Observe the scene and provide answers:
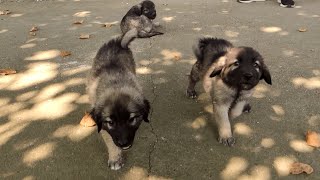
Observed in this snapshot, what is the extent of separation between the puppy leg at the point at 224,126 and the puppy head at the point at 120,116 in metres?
1.08

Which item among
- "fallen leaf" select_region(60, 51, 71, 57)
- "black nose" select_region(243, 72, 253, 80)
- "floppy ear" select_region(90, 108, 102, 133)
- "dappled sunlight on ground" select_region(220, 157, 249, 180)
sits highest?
"black nose" select_region(243, 72, 253, 80)

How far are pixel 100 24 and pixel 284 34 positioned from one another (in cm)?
384

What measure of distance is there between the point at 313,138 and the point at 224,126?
1030mm

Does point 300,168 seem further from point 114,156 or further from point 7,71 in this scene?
point 7,71

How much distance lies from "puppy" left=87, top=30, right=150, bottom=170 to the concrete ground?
1.69ft

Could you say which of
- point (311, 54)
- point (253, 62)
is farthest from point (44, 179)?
point (311, 54)

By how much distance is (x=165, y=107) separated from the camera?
490 cm

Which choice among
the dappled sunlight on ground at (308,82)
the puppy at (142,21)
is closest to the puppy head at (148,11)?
the puppy at (142,21)

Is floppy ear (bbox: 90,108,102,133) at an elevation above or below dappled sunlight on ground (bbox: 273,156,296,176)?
above

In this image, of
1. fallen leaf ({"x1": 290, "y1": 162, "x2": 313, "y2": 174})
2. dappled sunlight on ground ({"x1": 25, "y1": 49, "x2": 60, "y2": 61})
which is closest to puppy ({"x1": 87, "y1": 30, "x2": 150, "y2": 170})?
fallen leaf ({"x1": 290, "y1": 162, "x2": 313, "y2": 174})

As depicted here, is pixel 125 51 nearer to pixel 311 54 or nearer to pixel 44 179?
pixel 44 179

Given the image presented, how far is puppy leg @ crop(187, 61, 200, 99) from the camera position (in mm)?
4900

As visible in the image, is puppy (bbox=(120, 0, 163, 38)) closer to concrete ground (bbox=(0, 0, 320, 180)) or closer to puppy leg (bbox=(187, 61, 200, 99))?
concrete ground (bbox=(0, 0, 320, 180))

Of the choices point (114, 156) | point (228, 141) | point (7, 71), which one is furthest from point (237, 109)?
point (7, 71)
